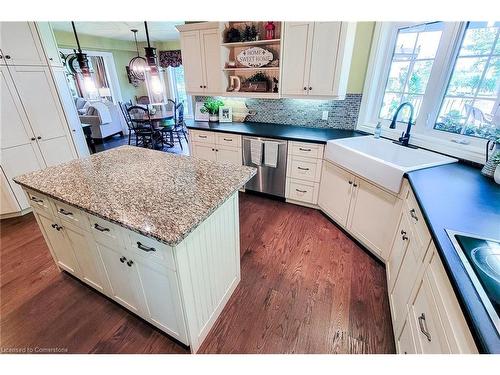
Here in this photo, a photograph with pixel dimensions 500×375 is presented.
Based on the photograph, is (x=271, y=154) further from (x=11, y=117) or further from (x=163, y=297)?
(x=11, y=117)

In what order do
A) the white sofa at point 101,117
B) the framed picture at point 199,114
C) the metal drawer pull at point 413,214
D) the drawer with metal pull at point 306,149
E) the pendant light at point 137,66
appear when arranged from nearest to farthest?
the metal drawer pull at point 413,214
the drawer with metal pull at point 306,149
the framed picture at point 199,114
the white sofa at point 101,117
the pendant light at point 137,66

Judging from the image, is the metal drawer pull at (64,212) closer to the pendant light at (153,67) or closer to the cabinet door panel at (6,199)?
the pendant light at (153,67)

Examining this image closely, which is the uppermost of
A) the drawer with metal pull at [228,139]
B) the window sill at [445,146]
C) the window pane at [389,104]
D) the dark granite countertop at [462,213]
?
the window pane at [389,104]

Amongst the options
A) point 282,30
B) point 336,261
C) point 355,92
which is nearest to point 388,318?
point 336,261

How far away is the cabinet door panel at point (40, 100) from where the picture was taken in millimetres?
2588

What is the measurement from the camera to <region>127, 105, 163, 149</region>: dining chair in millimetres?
4953

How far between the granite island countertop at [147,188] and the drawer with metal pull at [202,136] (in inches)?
50.4

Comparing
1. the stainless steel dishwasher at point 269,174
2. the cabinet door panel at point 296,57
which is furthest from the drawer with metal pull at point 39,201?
the cabinet door panel at point 296,57

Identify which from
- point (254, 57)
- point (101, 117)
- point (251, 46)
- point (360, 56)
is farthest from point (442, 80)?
point (101, 117)

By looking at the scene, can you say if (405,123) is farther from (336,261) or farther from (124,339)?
(124,339)

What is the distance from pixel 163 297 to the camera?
49.9 inches

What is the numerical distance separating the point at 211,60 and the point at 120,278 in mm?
2790

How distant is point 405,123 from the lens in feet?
7.67

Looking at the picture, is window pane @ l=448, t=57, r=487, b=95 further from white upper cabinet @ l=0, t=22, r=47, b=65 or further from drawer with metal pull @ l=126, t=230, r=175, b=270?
white upper cabinet @ l=0, t=22, r=47, b=65
